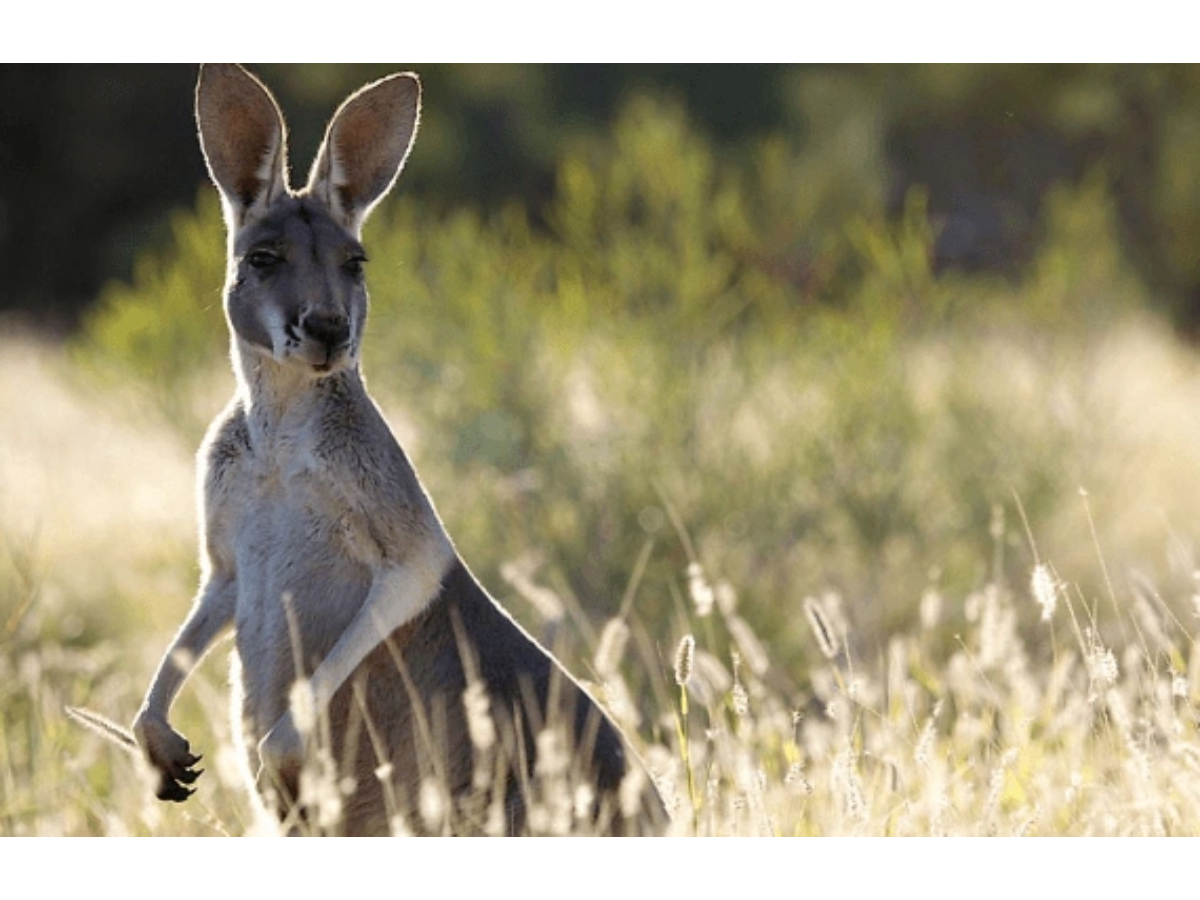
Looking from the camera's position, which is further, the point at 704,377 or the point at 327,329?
the point at 704,377

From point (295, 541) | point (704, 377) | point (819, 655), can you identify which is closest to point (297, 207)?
point (295, 541)

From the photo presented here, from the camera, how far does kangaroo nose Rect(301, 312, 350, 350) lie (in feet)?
11.5

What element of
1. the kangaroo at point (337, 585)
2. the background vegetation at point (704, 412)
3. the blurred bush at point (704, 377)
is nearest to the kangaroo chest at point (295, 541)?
the kangaroo at point (337, 585)

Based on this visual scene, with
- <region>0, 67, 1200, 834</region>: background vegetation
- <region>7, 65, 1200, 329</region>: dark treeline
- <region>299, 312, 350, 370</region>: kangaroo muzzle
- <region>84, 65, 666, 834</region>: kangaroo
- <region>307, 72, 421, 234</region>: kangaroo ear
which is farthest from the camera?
<region>7, 65, 1200, 329</region>: dark treeline

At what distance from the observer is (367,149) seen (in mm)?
3842

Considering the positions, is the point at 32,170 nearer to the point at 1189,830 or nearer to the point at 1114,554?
the point at 1114,554

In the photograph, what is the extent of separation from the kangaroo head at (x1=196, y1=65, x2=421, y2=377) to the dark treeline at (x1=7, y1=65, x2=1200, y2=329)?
247cm

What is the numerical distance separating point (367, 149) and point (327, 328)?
517mm

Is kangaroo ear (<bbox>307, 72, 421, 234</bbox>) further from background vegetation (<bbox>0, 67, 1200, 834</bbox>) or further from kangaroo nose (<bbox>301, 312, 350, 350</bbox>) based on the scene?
background vegetation (<bbox>0, 67, 1200, 834</bbox>)

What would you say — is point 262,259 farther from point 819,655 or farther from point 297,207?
point 819,655

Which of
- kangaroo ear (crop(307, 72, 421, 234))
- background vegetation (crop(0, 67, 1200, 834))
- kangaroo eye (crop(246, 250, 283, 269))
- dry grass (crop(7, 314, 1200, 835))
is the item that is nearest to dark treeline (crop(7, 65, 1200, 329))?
background vegetation (crop(0, 67, 1200, 834))

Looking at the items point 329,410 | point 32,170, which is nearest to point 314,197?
point 329,410

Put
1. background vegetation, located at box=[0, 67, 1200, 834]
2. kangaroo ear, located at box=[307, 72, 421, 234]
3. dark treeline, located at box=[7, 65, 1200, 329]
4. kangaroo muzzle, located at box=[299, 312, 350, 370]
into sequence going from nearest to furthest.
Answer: kangaroo muzzle, located at box=[299, 312, 350, 370] → kangaroo ear, located at box=[307, 72, 421, 234] → background vegetation, located at box=[0, 67, 1200, 834] → dark treeline, located at box=[7, 65, 1200, 329]
